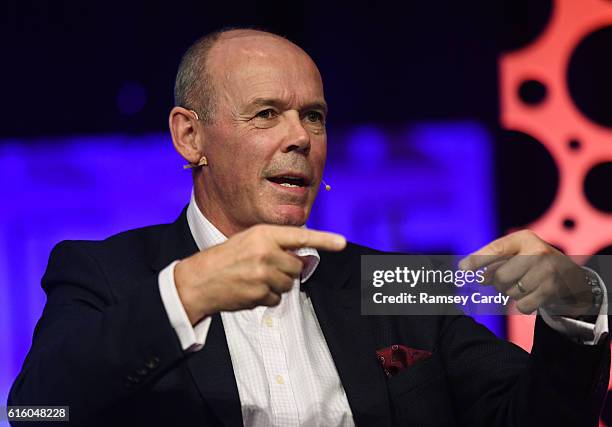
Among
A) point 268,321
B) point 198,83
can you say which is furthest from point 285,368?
point 198,83

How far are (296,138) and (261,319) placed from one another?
0.43 metres

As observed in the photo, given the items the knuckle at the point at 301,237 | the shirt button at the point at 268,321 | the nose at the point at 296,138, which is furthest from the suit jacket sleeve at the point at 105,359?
the nose at the point at 296,138

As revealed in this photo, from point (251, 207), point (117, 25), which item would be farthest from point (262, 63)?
point (117, 25)

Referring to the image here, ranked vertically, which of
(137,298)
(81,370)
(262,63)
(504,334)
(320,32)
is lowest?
(504,334)

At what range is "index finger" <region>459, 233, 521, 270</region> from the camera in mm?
1612

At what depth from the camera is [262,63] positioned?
2.15m

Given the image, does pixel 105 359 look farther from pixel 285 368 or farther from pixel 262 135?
pixel 262 135

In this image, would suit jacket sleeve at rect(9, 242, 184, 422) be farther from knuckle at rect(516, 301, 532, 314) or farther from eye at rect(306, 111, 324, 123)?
eye at rect(306, 111, 324, 123)

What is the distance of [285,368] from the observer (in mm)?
1977

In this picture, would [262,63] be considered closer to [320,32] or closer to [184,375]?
[184,375]

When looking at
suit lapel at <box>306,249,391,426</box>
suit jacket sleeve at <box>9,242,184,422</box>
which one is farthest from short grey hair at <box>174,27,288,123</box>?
suit jacket sleeve at <box>9,242,184,422</box>

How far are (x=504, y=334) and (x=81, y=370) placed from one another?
177 cm

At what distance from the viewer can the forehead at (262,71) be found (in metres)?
2.13

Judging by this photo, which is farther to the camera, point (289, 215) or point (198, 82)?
point (198, 82)
